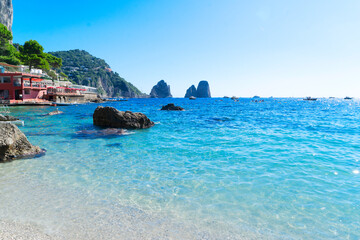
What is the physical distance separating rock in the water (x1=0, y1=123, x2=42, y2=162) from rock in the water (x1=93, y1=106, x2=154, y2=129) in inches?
373

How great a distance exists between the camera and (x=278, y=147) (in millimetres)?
13633

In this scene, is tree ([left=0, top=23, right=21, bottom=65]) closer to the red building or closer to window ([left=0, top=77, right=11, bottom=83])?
the red building

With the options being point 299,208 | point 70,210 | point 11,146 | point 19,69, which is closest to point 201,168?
point 299,208

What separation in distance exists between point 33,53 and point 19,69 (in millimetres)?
24324

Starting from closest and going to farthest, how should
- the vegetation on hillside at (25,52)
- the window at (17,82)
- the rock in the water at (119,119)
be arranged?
the rock in the water at (119,119) < the window at (17,82) < the vegetation on hillside at (25,52)

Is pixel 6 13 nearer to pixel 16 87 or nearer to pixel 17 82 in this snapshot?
pixel 17 82

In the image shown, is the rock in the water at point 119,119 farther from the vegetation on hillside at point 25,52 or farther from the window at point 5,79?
the vegetation on hillside at point 25,52

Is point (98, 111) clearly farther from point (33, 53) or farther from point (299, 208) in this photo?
point (33, 53)

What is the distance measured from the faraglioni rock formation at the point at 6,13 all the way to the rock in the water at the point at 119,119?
11280cm

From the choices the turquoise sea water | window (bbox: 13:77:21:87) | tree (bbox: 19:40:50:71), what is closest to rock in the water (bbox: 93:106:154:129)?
the turquoise sea water

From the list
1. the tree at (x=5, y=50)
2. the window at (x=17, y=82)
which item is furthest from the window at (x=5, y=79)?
the tree at (x=5, y=50)

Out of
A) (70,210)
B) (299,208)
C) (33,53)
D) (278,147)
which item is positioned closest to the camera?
(70,210)

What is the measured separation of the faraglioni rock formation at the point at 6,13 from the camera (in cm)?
9609

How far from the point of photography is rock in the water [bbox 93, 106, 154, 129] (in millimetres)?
20391
